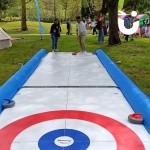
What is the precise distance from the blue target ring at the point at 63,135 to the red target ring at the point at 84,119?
1.52ft

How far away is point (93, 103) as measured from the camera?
6531mm

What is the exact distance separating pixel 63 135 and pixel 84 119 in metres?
0.81

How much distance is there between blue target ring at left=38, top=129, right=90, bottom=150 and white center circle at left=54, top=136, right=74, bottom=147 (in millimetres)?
32

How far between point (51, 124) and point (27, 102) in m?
1.38

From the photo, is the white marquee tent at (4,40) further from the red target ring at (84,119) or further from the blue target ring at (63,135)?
the blue target ring at (63,135)

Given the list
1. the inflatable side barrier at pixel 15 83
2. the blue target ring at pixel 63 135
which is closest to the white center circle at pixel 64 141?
the blue target ring at pixel 63 135

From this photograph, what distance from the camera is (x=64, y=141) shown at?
4.66m

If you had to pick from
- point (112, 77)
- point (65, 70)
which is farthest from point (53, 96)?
point (65, 70)

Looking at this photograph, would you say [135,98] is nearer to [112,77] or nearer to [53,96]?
[53,96]

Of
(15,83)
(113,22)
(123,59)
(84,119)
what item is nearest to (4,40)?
(113,22)

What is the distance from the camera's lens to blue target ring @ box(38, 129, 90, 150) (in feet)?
14.7

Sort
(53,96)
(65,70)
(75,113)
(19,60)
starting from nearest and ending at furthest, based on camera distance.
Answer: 1. (75,113)
2. (53,96)
3. (65,70)
4. (19,60)

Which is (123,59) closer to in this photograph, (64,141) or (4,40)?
(4,40)

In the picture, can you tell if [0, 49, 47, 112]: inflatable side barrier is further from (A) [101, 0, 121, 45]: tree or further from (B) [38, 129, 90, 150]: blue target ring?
(A) [101, 0, 121, 45]: tree
